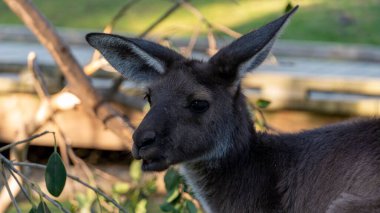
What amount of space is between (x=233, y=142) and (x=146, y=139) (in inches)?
25.4

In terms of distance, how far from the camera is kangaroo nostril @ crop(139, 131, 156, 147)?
4.54 meters

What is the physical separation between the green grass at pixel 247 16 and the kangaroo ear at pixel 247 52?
8.57 metres

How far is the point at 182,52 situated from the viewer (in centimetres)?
671

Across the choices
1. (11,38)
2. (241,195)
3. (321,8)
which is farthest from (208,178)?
(321,8)

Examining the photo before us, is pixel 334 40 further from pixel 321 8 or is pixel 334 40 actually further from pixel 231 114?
pixel 231 114

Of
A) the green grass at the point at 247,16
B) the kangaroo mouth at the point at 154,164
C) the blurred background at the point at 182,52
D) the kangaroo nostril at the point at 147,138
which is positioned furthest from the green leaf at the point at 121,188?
the green grass at the point at 247,16

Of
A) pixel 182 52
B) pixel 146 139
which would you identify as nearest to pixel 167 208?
pixel 182 52

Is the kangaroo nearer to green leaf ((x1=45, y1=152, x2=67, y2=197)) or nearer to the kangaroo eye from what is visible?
the kangaroo eye

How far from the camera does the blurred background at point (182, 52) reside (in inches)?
279

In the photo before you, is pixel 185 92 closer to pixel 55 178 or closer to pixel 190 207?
pixel 55 178

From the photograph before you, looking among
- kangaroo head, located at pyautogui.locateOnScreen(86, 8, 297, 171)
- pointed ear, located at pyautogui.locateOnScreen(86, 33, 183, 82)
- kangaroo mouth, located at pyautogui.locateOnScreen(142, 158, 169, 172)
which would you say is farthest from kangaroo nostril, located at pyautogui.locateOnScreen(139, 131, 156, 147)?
pointed ear, located at pyautogui.locateOnScreen(86, 33, 183, 82)

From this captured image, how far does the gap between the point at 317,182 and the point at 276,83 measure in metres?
4.50

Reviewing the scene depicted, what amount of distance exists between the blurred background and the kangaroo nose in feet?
4.81

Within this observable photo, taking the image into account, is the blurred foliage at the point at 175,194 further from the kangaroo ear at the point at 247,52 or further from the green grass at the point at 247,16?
the green grass at the point at 247,16
